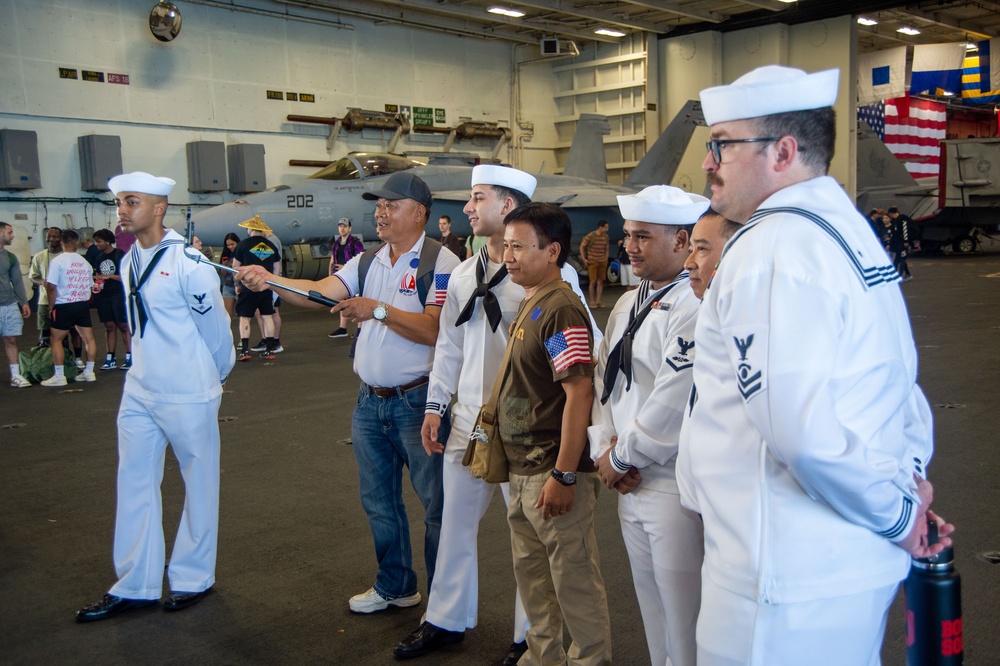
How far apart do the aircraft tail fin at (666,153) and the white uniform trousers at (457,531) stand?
19977mm

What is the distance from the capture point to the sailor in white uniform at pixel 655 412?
7.90ft

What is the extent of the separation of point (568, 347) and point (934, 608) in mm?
1376

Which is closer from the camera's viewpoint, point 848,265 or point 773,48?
point 848,265

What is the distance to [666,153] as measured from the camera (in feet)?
75.2

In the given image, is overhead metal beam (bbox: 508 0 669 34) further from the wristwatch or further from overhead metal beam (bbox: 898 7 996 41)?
the wristwatch

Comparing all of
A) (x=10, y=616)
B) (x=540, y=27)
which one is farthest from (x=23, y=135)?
(x=10, y=616)

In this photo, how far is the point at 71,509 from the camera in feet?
17.2

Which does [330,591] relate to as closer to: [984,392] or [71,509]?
[71,509]

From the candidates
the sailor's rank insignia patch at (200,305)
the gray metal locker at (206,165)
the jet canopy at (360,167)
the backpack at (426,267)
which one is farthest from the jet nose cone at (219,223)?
the backpack at (426,267)

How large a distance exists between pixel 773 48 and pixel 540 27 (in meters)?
7.19

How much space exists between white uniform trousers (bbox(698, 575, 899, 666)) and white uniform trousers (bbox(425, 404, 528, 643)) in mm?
1751

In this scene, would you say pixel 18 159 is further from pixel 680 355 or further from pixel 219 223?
pixel 680 355

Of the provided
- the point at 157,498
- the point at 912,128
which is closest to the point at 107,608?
the point at 157,498

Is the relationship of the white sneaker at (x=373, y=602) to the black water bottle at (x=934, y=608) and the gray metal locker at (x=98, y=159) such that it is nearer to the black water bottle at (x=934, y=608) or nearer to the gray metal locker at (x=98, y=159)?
the black water bottle at (x=934, y=608)
